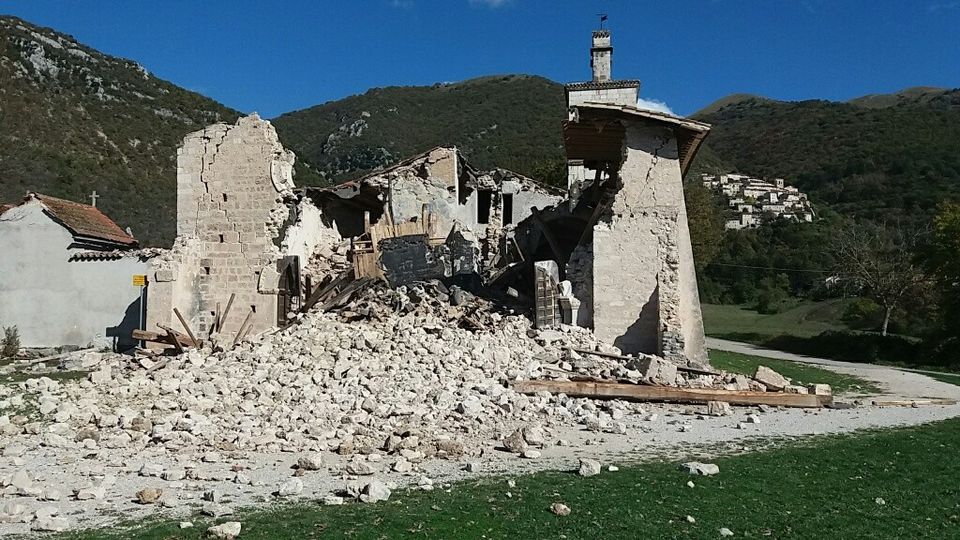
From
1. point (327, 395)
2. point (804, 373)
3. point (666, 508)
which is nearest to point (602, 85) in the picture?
point (804, 373)

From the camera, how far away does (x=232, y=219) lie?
16266mm

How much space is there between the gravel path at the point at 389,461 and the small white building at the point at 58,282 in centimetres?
1182

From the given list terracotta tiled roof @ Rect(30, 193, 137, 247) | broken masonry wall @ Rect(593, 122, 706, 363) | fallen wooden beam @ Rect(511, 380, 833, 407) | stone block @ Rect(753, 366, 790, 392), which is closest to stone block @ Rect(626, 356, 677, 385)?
fallen wooden beam @ Rect(511, 380, 833, 407)

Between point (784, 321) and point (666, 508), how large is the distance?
34264 mm

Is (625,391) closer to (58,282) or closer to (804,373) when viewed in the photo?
(804,373)

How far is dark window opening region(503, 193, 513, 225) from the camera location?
25067 millimetres

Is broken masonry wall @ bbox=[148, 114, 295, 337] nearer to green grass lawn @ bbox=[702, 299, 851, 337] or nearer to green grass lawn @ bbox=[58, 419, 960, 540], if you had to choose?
green grass lawn @ bbox=[58, 419, 960, 540]

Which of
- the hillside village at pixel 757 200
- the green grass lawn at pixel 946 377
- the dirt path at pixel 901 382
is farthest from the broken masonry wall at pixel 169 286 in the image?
the hillside village at pixel 757 200

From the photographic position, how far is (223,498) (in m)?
6.62

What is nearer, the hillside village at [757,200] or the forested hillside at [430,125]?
the hillside village at [757,200]

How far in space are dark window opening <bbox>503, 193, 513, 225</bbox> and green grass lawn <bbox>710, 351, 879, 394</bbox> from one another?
909 centimetres

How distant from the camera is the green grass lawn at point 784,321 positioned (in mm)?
33403

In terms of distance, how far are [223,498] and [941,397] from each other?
14.5 metres

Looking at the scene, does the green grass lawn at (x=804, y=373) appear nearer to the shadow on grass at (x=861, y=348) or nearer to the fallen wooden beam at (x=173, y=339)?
the shadow on grass at (x=861, y=348)
